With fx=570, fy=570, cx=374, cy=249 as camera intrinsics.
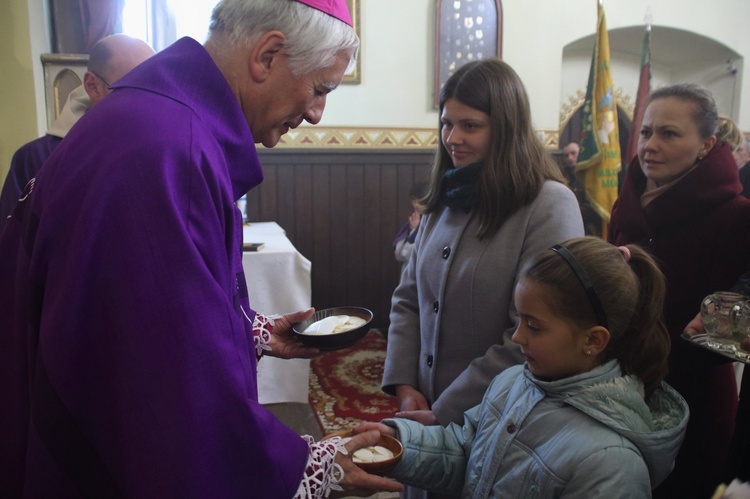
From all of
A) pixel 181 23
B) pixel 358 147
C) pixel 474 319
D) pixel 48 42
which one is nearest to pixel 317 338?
pixel 474 319

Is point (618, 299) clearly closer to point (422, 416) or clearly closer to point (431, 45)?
point (422, 416)

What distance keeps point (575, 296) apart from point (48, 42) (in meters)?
3.55

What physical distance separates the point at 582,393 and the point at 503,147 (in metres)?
0.71

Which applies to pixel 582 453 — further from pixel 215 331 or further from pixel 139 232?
pixel 139 232

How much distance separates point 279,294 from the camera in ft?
10.9

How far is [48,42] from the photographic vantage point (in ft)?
11.3

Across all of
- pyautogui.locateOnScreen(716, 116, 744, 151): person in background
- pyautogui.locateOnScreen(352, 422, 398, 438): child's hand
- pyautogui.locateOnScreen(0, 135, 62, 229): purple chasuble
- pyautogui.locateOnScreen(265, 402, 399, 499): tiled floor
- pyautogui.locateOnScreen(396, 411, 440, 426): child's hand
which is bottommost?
pyautogui.locateOnScreen(265, 402, 399, 499): tiled floor

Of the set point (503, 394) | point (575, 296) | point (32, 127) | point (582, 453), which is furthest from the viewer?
point (32, 127)

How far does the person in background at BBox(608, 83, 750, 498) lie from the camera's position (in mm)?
1769

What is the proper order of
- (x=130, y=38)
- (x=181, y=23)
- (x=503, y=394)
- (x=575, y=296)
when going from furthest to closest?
1. (x=181, y=23)
2. (x=130, y=38)
3. (x=503, y=394)
4. (x=575, y=296)

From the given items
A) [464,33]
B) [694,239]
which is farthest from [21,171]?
[464,33]

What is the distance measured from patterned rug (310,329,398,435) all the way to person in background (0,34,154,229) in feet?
6.72

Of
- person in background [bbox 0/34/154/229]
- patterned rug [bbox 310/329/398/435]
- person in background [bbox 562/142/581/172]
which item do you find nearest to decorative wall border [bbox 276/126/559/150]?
person in background [bbox 562/142/581/172]

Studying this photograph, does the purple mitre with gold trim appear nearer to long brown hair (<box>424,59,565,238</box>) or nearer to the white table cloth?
long brown hair (<box>424,59,565,238</box>)
